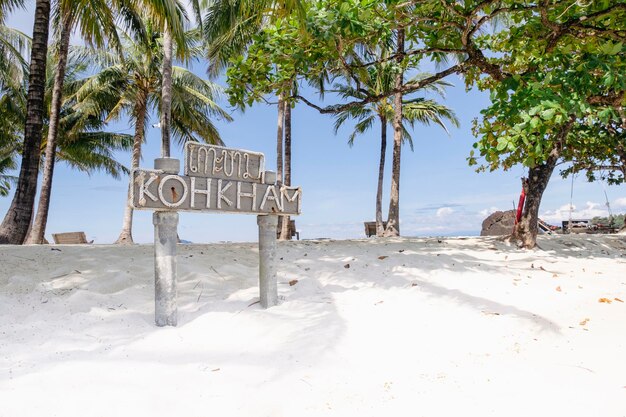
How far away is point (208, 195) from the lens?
4.50 metres

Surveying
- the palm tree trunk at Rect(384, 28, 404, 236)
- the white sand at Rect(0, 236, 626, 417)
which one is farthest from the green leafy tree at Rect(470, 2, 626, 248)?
the palm tree trunk at Rect(384, 28, 404, 236)

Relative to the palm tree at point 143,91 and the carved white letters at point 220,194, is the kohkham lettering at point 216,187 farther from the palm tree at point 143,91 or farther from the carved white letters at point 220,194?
the palm tree at point 143,91

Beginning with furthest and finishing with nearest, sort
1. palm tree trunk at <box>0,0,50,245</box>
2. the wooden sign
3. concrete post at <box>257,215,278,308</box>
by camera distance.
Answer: palm tree trunk at <box>0,0,50,245</box> < concrete post at <box>257,215,278,308</box> < the wooden sign

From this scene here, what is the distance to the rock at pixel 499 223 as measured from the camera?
16969mm

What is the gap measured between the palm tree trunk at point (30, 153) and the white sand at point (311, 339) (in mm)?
1353

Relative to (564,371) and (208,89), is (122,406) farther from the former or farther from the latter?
(208,89)

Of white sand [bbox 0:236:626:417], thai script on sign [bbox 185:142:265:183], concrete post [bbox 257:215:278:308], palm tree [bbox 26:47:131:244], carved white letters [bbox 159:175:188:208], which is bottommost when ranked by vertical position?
white sand [bbox 0:236:626:417]

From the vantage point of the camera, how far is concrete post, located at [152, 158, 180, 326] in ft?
14.0

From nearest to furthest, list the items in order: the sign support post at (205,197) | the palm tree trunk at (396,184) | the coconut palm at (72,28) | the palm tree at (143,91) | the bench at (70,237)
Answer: the sign support post at (205,197) < the coconut palm at (72,28) < the palm tree trunk at (396,184) < the bench at (70,237) < the palm tree at (143,91)

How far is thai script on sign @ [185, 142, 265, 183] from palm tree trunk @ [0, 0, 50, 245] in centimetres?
508

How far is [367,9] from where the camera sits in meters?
6.22

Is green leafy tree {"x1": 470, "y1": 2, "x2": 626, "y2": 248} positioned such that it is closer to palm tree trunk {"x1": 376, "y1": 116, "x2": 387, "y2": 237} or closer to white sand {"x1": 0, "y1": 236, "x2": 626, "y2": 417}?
white sand {"x1": 0, "y1": 236, "x2": 626, "y2": 417}

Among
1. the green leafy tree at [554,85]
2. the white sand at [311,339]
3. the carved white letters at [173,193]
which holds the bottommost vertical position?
the white sand at [311,339]

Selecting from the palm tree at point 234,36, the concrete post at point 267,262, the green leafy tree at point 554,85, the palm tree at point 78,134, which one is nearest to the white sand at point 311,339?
the concrete post at point 267,262
